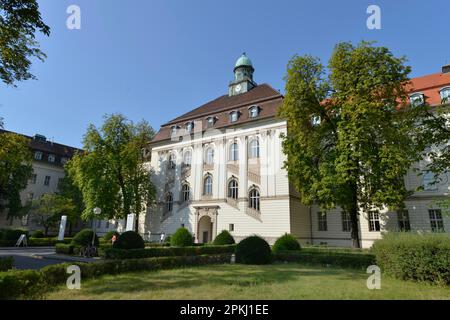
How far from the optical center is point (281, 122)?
30.7 m

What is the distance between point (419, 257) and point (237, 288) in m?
7.43

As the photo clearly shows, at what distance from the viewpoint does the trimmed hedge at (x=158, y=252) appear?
18359 mm

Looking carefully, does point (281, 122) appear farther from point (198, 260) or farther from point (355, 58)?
point (198, 260)

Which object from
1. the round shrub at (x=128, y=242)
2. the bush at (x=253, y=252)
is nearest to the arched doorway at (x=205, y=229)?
the round shrub at (x=128, y=242)

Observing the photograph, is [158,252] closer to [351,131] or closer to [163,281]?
[163,281]

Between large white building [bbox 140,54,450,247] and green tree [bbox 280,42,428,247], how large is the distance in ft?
15.3

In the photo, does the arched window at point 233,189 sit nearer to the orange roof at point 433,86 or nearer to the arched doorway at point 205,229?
the arched doorway at point 205,229

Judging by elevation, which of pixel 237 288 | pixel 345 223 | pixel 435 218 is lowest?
pixel 237 288

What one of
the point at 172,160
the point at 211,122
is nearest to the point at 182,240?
the point at 172,160

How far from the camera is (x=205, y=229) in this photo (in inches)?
1399

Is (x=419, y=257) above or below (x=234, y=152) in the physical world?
below

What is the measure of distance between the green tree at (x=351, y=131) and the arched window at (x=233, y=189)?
942cm
